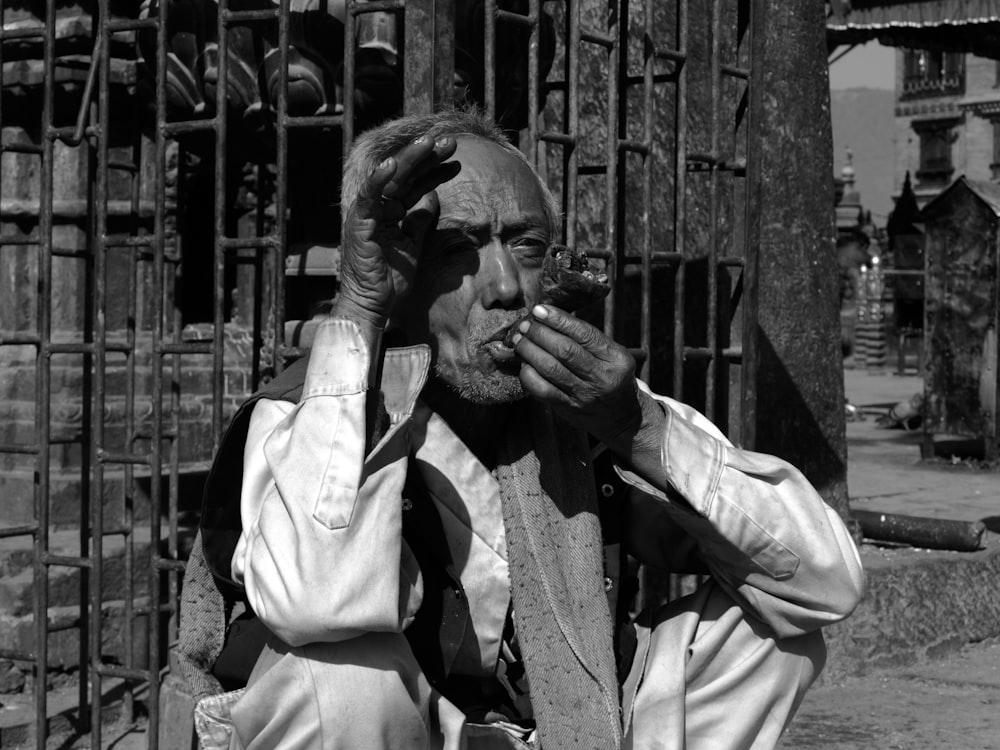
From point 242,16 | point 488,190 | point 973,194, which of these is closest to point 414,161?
point 488,190

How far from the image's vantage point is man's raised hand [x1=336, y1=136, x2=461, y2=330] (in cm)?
238

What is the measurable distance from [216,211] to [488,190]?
1215mm

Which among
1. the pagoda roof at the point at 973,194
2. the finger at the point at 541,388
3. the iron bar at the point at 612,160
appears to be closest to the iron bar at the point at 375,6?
the iron bar at the point at 612,160

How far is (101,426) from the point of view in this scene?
12.9 ft

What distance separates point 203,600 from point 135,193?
2.20m

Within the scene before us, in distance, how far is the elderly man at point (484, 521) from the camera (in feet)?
7.35

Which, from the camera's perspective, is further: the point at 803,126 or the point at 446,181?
the point at 803,126

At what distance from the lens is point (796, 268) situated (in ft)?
19.1

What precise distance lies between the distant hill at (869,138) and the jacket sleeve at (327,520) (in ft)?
323

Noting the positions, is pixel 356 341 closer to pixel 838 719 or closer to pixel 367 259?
pixel 367 259

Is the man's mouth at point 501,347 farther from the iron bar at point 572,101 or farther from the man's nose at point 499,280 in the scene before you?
the iron bar at point 572,101

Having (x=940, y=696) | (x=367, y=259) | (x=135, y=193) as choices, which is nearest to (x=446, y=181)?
(x=367, y=259)

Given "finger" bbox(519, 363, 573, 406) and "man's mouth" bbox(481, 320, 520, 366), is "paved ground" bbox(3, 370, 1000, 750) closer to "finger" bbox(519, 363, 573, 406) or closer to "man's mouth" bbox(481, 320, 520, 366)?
"man's mouth" bbox(481, 320, 520, 366)

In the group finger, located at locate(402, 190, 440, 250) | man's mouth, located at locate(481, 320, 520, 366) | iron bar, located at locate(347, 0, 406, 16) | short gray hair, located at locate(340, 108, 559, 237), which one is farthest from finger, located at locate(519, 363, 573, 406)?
iron bar, located at locate(347, 0, 406, 16)
